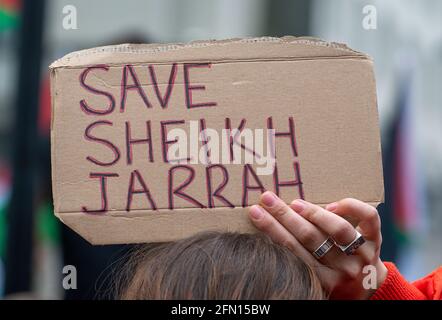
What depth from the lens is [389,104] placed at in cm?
463

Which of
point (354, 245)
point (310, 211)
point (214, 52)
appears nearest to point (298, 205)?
point (310, 211)

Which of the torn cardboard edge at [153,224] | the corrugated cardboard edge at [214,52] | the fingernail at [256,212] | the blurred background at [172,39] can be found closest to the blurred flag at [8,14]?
the blurred background at [172,39]

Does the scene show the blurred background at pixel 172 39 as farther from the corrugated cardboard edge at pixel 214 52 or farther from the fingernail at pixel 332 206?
the fingernail at pixel 332 206

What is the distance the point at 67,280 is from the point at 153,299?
0.34 meters

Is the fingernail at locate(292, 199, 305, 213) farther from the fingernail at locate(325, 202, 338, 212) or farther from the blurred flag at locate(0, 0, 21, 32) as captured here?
the blurred flag at locate(0, 0, 21, 32)

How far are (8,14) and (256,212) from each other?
2.24 metres

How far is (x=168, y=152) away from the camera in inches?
63.0

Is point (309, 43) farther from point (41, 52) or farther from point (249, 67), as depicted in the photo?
point (41, 52)

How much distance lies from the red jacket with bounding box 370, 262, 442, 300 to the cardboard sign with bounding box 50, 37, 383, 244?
0.93 ft

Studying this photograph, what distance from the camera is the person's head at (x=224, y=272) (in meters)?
1.42

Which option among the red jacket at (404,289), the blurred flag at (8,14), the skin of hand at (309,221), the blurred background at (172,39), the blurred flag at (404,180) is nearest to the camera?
the skin of hand at (309,221)

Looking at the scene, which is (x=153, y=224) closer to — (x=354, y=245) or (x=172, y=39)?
(x=354, y=245)

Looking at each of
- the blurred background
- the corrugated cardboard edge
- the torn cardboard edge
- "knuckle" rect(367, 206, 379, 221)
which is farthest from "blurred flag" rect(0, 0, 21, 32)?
"knuckle" rect(367, 206, 379, 221)

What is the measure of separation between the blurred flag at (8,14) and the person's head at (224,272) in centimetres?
207
